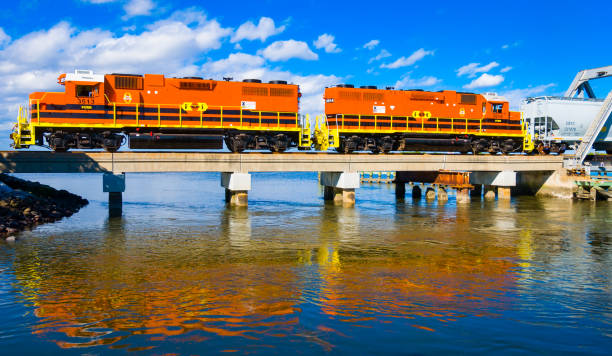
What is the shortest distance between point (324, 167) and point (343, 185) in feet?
5.53

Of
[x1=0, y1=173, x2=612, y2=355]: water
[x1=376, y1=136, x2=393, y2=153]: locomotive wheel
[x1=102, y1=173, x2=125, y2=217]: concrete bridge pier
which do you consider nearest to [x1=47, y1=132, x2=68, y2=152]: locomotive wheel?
[x1=102, y1=173, x2=125, y2=217]: concrete bridge pier

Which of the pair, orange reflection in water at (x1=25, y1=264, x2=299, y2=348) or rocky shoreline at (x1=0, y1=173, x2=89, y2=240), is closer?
orange reflection in water at (x1=25, y1=264, x2=299, y2=348)

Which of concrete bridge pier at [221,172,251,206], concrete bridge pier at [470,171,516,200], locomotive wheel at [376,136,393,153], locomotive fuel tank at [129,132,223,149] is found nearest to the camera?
locomotive fuel tank at [129,132,223,149]

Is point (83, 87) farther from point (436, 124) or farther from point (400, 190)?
point (400, 190)

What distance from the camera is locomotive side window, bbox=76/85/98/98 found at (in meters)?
23.7

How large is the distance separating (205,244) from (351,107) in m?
15.3

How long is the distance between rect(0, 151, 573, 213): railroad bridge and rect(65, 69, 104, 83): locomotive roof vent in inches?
136

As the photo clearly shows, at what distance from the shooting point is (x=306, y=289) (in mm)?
10859

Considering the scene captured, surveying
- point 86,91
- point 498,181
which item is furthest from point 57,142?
point 498,181

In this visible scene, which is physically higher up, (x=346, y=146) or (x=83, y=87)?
(x=83, y=87)

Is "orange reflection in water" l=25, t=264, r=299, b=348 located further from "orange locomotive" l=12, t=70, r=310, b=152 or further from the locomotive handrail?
the locomotive handrail

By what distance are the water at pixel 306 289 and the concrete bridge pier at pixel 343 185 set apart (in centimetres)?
729

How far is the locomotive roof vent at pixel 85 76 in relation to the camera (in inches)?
926

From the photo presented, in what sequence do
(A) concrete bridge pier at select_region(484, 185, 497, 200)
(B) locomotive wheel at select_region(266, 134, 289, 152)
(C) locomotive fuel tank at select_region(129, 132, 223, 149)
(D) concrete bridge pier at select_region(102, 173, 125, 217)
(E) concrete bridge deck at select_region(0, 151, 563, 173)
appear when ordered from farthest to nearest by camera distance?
(A) concrete bridge pier at select_region(484, 185, 497, 200) → (B) locomotive wheel at select_region(266, 134, 289, 152) → (C) locomotive fuel tank at select_region(129, 132, 223, 149) → (D) concrete bridge pier at select_region(102, 173, 125, 217) → (E) concrete bridge deck at select_region(0, 151, 563, 173)
